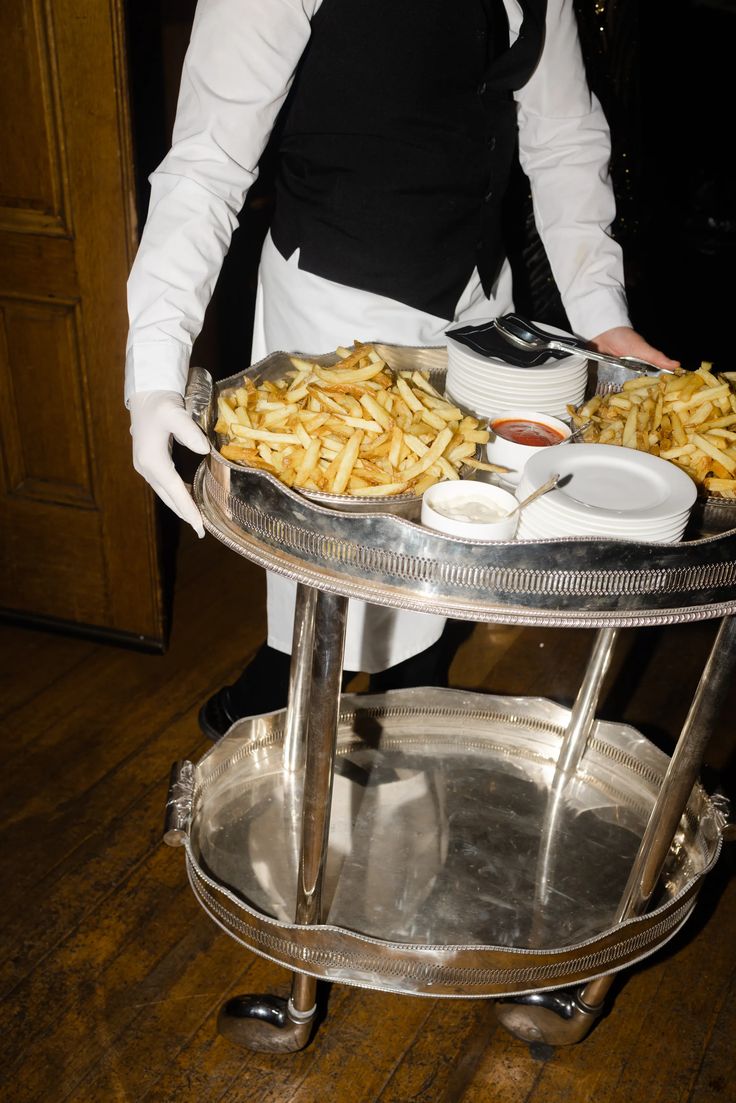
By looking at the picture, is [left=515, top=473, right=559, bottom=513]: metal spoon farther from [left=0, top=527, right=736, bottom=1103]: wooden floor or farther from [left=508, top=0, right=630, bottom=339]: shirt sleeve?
[left=0, top=527, right=736, bottom=1103]: wooden floor

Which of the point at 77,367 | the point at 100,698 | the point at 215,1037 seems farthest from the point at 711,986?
the point at 77,367

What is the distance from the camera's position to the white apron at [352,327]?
5.60 ft

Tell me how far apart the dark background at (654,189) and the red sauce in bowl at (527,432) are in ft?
6.01

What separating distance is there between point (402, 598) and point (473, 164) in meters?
0.95

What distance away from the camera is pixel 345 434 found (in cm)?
117

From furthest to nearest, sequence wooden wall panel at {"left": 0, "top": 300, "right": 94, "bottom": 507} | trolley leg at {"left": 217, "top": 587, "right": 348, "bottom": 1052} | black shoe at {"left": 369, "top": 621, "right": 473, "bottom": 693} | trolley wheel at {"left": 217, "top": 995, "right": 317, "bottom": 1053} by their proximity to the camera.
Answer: wooden wall panel at {"left": 0, "top": 300, "right": 94, "bottom": 507}, black shoe at {"left": 369, "top": 621, "right": 473, "bottom": 693}, trolley wheel at {"left": 217, "top": 995, "right": 317, "bottom": 1053}, trolley leg at {"left": 217, "top": 587, "right": 348, "bottom": 1052}

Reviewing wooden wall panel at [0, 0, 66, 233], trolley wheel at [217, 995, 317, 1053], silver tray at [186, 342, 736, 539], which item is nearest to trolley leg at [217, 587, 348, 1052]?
trolley wheel at [217, 995, 317, 1053]

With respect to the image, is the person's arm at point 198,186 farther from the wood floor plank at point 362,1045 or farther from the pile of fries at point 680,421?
the wood floor plank at point 362,1045

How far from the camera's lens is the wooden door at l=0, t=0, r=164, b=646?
6.70 ft

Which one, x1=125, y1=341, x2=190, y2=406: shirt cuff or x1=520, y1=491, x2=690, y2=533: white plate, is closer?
x1=520, y1=491, x2=690, y2=533: white plate

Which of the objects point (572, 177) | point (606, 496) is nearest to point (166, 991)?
point (606, 496)

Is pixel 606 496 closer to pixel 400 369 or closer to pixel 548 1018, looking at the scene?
pixel 400 369

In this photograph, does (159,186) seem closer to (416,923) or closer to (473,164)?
(473,164)

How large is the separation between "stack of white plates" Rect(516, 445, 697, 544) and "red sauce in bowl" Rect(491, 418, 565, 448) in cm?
10
